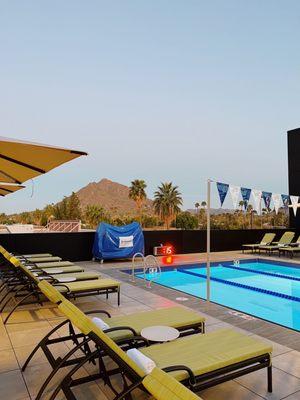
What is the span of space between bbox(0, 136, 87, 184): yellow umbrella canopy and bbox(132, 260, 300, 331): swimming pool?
4.10 m

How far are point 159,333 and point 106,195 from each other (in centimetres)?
8499

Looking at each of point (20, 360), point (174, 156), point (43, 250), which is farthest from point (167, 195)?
point (20, 360)

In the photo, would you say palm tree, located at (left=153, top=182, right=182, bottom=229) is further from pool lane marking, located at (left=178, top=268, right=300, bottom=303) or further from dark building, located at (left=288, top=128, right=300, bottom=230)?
pool lane marking, located at (left=178, top=268, right=300, bottom=303)

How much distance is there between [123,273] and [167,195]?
39.6 metres

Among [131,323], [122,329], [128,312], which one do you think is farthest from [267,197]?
[122,329]

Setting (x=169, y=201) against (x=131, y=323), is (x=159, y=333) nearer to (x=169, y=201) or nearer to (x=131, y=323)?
(x=131, y=323)

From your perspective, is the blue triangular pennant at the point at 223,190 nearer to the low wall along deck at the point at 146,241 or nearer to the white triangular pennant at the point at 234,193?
the white triangular pennant at the point at 234,193

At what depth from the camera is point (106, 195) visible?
87000 millimetres

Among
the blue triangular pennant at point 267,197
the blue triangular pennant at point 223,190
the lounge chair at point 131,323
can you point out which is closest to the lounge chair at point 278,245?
the blue triangular pennant at point 267,197

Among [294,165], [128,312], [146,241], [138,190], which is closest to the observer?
[128,312]

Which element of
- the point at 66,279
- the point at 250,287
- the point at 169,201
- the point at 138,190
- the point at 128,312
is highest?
the point at 138,190

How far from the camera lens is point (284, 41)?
1409cm

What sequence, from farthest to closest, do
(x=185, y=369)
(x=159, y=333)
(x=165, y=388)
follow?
1. (x=159, y=333)
2. (x=185, y=369)
3. (x=165, y=388)

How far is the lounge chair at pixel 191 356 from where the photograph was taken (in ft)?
7.06
